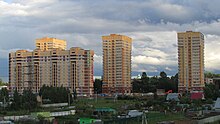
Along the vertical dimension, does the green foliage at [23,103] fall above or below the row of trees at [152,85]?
below

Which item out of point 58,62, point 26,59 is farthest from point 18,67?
point 58,62

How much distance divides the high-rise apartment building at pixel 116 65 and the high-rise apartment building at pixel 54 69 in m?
5.75

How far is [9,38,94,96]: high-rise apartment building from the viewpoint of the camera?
59000 mm

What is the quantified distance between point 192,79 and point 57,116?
37500mm

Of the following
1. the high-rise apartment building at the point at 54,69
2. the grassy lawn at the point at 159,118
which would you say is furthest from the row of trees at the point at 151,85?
the grassy lawn at the point at 159,118

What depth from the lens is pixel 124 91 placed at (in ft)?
210

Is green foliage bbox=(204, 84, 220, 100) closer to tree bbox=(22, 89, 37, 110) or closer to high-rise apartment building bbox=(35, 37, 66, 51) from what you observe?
tree bbox=(22, 89, 37, 110)

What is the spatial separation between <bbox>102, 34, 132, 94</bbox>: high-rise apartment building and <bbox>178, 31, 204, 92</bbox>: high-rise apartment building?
9.45 meters

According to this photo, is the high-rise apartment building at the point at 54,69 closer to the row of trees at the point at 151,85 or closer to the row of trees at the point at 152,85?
the row of trees at the point at 151,85

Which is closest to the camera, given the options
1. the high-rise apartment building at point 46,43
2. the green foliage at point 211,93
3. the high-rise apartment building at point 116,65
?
the green foliage at point 211,93

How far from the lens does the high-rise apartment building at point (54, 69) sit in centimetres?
5900

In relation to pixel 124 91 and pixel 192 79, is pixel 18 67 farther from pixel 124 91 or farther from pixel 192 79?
pixel 192 79

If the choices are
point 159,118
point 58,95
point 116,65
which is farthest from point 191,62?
point 159,118

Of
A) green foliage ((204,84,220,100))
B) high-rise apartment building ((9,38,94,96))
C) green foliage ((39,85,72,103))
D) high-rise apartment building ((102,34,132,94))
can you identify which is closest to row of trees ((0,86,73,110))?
green foliage ((39,85,72,103))
